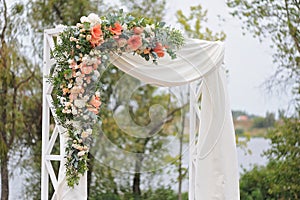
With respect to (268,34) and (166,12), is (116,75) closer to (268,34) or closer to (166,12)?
(166,12)

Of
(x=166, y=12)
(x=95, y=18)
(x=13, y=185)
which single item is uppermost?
(x=166, y=12)

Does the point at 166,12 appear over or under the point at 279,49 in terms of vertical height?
over

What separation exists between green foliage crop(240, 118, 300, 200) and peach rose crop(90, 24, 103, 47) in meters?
3.12

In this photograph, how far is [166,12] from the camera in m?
6.71

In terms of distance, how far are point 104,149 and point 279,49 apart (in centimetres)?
285

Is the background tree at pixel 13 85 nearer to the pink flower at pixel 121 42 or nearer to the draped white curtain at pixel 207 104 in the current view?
the draped white curtain at pixel 207 104

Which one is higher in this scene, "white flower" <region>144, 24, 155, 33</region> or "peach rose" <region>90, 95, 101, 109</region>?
"white flower" <region>144, 24, 155, 33</region>

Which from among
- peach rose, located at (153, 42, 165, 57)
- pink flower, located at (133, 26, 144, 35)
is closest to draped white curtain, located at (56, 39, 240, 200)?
peach rose, located at (153, 42, 165, 57)

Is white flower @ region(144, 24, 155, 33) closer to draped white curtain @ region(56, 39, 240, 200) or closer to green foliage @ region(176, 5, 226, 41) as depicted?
draped white curtain @ region(56, 39, 240, 200)

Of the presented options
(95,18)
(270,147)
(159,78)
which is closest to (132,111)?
(159,78)

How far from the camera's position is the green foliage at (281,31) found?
6551 millimetres

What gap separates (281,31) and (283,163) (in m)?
1.49

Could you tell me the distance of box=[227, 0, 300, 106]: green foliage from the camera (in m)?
6.55

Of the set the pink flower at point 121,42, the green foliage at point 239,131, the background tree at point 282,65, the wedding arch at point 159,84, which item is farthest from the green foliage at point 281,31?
the pink flower at point 121,42
